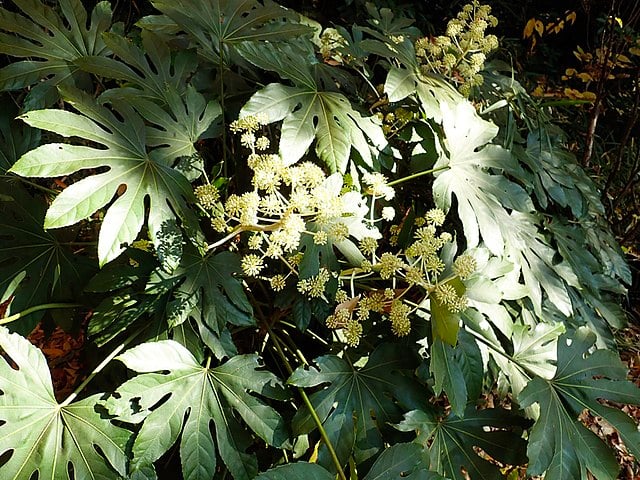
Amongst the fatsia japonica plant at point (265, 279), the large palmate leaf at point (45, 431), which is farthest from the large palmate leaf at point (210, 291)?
the large palmate leaf at point (45, 431)

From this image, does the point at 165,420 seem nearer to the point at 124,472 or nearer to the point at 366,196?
the point at 124,472

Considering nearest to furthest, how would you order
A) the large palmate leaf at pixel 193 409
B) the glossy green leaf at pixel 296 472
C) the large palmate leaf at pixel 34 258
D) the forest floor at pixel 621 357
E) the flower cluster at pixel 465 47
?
the glossy green leaf at pixel 296 472 < the large palmate leaf at pixel 193 409 < the large palmate leaf at pixel 34 258 < the flower cluster at pixel 465 47 < the forest floor at pixel 621 357

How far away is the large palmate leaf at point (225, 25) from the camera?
54.6 inches

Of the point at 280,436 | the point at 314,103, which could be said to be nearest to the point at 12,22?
the point at 314,103

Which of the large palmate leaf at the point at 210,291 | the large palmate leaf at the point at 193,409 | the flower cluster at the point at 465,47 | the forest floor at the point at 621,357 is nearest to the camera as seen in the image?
the large palmate leaf at the point at 193,409

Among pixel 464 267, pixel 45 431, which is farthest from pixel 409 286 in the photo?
pixel 45 431

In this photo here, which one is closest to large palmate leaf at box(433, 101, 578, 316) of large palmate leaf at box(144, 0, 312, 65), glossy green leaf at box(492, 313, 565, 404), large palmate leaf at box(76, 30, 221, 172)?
glossy green leaf at box(492, 313, 565, 404)

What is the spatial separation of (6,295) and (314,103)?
2.74 feet

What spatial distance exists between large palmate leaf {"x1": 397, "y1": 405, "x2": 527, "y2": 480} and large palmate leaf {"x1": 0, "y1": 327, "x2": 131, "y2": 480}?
23.1 inches

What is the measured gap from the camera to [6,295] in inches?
51.7

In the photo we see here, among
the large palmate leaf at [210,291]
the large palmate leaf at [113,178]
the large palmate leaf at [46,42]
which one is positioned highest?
the large palmate leaf at [46,42]

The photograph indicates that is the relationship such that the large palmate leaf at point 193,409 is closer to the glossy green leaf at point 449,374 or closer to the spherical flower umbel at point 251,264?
the spherical flower umbel at point 251,264

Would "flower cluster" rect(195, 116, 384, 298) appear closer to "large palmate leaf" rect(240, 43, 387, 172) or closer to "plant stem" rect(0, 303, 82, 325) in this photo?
"large palmate leaf" rect(240, 43, 387, 172)

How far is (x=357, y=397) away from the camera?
122cm
